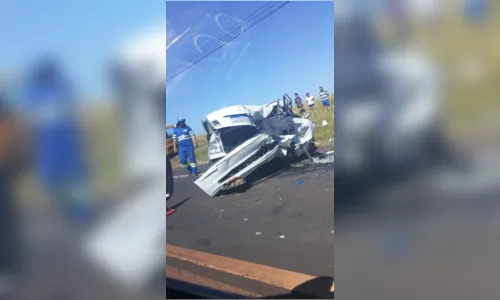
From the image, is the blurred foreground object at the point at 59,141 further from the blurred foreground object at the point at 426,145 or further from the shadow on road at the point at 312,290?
the blurred foreground object at the point at 426,145

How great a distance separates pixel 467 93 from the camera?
202cm

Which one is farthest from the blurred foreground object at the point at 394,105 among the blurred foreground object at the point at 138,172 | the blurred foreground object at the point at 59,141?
the blurred foreground object at the point at 59,141

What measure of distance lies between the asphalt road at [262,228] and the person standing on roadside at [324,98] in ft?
1.04

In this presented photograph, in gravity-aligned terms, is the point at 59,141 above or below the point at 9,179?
above

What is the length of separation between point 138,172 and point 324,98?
3.32ft

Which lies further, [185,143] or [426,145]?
[185,143]

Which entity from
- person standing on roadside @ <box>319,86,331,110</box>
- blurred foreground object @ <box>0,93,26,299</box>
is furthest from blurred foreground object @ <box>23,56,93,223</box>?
person standing on roadside @ <box>319,86,331,110</box>

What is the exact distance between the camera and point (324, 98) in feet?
6.97

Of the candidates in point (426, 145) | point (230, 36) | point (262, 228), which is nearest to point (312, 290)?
point (262, 228)

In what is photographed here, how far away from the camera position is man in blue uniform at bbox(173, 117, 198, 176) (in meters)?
2.17

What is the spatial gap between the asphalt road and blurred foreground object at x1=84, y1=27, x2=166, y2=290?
12 centimetres

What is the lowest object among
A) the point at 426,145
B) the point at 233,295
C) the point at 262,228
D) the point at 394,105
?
the point at 233,295

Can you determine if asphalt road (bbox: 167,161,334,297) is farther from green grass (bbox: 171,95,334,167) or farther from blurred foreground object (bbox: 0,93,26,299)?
blurred foreground object (bbox: 0,93,26,299)

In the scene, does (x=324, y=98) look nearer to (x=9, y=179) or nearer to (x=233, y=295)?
(x=233, y=295)
